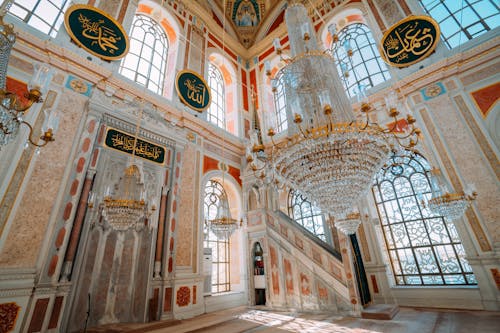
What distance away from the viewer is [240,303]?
6.00 m

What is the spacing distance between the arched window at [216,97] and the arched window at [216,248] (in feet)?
7.50

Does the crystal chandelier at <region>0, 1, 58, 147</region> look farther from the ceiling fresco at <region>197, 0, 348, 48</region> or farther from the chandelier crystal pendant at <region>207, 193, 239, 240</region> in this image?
the ceiling fresco at <region>197, 0, 348, 48</region>

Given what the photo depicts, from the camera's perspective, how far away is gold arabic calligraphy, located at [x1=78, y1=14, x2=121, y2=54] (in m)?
4.73

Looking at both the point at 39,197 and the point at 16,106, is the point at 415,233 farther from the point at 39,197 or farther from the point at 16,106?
the point at 39,197

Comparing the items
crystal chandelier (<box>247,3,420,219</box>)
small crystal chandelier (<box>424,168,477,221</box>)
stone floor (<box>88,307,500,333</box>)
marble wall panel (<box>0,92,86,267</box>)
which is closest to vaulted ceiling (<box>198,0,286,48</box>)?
marble wall panel (<box>0,92,86,267</box>)

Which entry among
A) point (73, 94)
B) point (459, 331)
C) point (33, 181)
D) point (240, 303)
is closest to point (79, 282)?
point (33, 181)

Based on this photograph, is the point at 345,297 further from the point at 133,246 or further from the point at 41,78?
the point at 41,78

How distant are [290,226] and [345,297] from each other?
177 cm

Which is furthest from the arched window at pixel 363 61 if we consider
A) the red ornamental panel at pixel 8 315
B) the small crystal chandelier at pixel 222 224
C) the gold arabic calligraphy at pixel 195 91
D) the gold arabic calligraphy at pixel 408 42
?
the red ornamental panel at pixel 8 315

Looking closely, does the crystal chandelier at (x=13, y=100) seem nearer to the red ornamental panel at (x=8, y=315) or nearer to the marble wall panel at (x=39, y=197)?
the marble wall panel at (x=39, y=197)

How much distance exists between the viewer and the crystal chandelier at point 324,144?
198cm

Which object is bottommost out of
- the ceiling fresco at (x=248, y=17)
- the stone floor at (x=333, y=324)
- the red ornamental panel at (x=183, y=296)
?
the stone floor at (x=333, y=324)

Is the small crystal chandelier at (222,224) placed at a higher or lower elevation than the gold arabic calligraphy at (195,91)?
lower

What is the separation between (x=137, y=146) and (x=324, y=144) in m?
4.27
